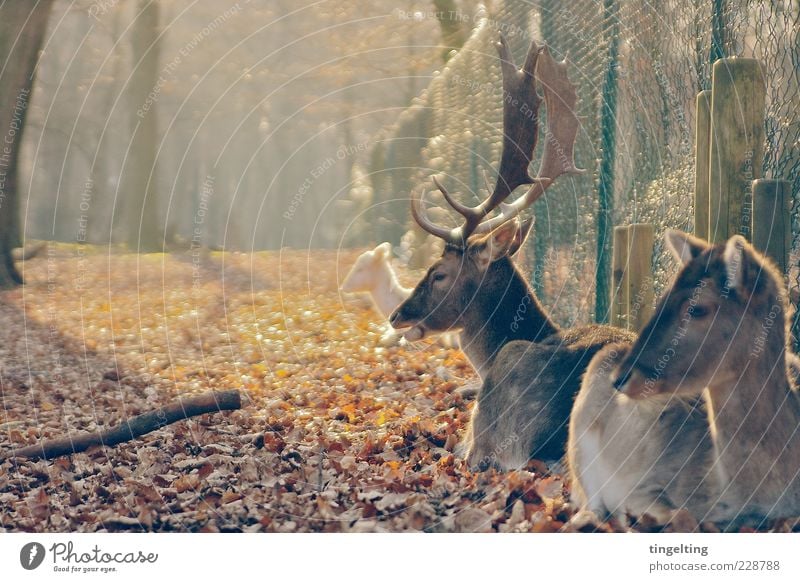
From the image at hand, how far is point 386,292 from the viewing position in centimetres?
1058

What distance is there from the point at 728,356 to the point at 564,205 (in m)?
6.16

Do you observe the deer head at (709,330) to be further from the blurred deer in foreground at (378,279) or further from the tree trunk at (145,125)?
the tree trunk at (145,125)

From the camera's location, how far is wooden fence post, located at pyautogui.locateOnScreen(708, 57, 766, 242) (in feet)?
18.2

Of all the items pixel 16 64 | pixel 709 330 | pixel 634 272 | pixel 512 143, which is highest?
pixel 16 64

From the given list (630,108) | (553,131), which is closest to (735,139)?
(553,131)

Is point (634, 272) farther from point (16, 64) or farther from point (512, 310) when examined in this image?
point (16, 64)

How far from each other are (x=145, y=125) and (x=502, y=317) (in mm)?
20487

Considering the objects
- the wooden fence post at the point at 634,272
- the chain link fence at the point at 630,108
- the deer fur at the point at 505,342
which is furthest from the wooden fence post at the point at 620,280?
the deer fur at the point at 505,342

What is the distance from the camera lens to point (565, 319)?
33.4 ft

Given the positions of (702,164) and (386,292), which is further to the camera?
(386,292)

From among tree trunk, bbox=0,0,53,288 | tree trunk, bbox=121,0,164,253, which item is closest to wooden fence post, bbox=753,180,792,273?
tree trunk, bbox=0,0,53,288

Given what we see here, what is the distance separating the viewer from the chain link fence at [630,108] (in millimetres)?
5973

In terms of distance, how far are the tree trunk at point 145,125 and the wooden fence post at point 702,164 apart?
59.9 feet

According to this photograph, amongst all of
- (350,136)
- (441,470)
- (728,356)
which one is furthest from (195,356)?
(350,136)
